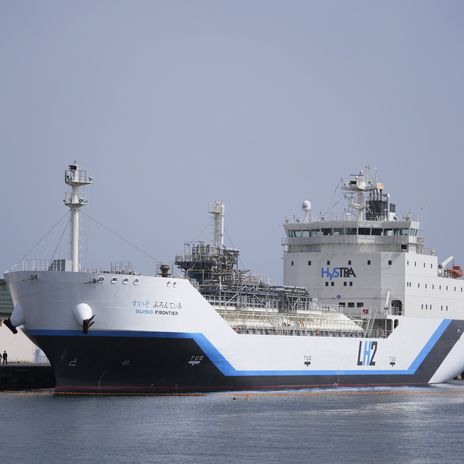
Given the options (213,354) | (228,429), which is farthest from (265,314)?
(228,429)

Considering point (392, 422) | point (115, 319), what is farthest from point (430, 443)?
point (115, 319)

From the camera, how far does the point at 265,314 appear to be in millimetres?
50062

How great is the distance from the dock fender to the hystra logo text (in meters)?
15.6

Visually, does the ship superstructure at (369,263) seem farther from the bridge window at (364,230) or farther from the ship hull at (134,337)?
the ship hull at (134,337)

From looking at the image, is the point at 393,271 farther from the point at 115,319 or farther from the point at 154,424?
the point at 154,424

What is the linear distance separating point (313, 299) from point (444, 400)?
8.26 m

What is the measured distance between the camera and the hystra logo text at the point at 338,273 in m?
56.1

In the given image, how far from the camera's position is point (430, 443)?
116ft

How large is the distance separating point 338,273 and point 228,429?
66.1 feet

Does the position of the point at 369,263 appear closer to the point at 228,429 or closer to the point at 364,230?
the point at 364,230

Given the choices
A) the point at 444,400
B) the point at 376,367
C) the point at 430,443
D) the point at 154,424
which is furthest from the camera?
the point at 376,367

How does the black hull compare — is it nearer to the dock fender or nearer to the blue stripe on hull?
the blue stripe on hull

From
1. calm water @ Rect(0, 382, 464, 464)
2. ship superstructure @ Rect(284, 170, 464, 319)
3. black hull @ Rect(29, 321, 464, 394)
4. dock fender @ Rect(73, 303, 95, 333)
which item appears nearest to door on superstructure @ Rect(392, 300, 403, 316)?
ship superstructure @ Rect(284, 170, 464, 319)

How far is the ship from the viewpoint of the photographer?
4378cm
